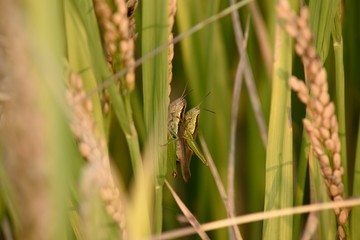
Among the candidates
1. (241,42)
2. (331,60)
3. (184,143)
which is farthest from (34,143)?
(331,60)

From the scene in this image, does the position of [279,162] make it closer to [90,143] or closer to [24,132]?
[90,143]

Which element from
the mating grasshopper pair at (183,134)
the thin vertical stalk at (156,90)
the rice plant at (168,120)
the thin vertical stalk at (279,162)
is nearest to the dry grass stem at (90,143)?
the rice plant at (168,120)

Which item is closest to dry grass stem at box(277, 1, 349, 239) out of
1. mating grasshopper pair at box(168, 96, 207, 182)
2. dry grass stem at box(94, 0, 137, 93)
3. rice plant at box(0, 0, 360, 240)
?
rice plant at box(0, 0, 360, 240)

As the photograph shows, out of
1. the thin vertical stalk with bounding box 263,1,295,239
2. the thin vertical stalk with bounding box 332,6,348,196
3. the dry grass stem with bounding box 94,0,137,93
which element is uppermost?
the dry grass stem with bounding box 94,0,137,93

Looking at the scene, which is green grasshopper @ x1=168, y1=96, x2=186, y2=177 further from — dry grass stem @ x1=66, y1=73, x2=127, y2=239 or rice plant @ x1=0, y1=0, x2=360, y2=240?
dry grass stem @ x1=66, y1=73, x2=127, y2=239

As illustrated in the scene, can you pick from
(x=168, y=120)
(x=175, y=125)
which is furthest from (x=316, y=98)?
(x=175, y=125)

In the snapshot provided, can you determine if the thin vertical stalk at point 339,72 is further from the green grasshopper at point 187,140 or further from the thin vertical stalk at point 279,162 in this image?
the green grasshopper at point 187,140

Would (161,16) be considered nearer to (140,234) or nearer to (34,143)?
(140,234)
